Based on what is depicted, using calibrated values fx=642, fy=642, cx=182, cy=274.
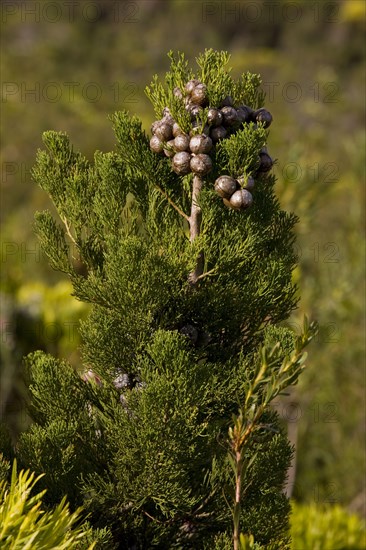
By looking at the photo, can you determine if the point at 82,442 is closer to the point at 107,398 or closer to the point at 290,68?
the point at 107,398

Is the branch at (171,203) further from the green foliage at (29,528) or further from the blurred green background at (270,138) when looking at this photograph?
the green foliage at (29,528)

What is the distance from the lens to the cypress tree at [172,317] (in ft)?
4.42

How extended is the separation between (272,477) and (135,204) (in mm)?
714

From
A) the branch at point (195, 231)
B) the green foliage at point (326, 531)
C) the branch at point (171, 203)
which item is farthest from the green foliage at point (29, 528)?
the green foliage at point (326, 531)

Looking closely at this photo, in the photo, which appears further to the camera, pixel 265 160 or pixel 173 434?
pixel 265 160

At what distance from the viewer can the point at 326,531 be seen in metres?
3.08

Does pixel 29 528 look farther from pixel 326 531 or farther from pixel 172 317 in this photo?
pixel 326 531

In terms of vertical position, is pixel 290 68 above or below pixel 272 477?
above

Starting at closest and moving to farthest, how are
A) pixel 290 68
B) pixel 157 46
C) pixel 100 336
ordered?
pixel 100 336, pixel 290 68, pixel 157 46

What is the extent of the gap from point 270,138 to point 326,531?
2.19 meters

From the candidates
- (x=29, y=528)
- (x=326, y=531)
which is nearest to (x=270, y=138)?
(x=326, y=531)

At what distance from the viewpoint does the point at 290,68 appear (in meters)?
56.4

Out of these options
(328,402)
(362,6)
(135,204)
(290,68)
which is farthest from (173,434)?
(362,6)

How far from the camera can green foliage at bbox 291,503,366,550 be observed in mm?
Answer: 2936
